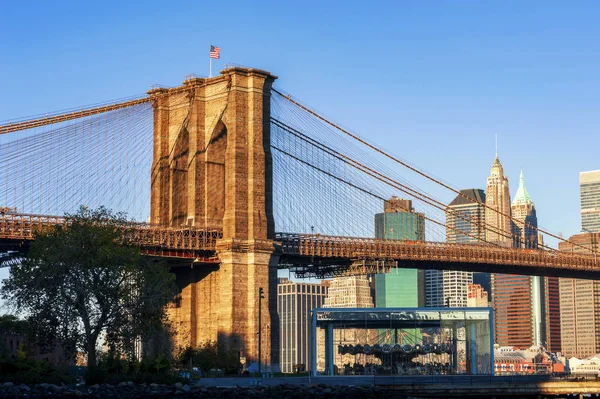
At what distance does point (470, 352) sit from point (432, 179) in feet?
163

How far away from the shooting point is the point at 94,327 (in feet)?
285

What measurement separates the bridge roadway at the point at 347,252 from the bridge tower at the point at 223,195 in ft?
9.17

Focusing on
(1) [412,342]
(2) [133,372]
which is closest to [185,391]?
(2) [133,372]

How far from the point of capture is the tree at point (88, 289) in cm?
8538

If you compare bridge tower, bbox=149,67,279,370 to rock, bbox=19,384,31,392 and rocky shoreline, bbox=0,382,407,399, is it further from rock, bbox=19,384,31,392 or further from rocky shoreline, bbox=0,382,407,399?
rock, bbox=19,384,31,392

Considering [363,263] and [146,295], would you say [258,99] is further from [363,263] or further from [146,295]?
[146,295]

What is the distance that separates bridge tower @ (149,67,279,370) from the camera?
107438 mm

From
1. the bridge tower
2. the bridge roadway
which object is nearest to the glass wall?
the bridge tower

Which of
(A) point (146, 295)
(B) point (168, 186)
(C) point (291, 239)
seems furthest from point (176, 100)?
(A) point (146, 295)

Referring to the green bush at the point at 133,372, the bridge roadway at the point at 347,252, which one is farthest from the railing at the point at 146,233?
the green bush at the point at 133,372

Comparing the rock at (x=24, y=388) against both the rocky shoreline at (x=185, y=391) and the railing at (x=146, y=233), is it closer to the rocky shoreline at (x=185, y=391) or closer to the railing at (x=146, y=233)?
the rocky shoreline at (x=185, y=391)

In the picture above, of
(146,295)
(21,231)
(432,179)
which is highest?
(432,179)

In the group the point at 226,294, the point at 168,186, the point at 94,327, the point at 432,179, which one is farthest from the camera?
the point at 432,179

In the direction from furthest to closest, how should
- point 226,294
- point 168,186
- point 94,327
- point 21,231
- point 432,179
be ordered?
point 432,179
point 168,186
point 226,294
point 21,231
point 94,327
